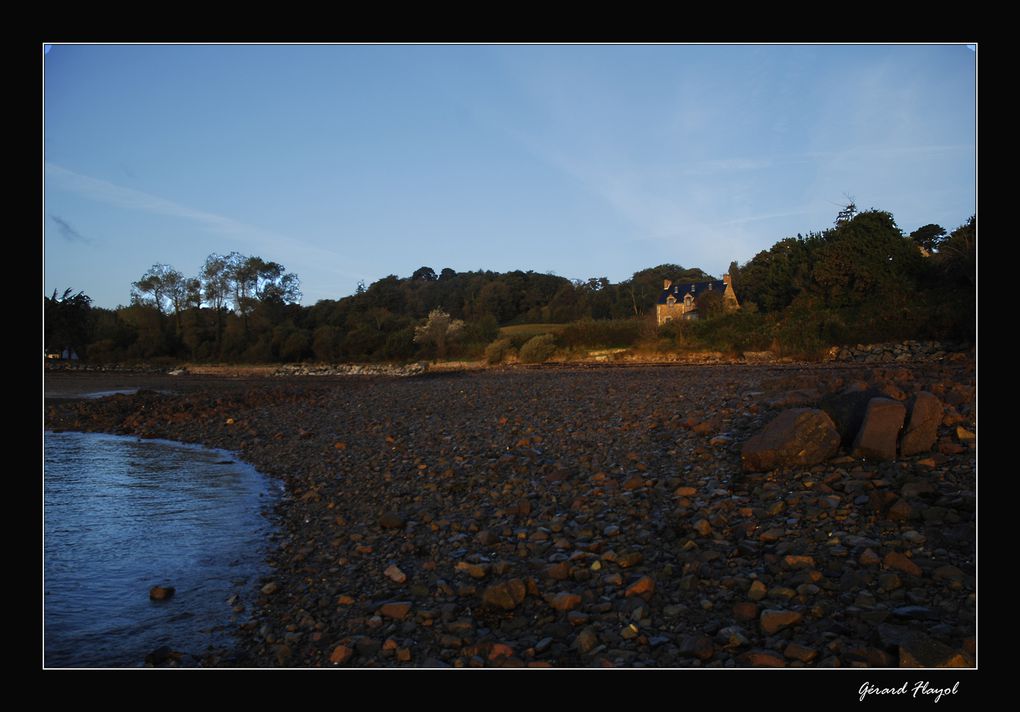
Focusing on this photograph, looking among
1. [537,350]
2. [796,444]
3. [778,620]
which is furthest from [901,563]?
[537,350]

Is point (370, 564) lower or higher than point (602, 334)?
lower

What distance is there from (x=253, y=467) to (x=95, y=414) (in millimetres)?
12912

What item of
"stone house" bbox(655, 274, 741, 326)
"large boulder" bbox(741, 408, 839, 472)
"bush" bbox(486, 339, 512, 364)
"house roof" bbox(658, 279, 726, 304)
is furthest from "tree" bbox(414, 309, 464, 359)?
"large boulder" bbox(741, 408, 839, 472)

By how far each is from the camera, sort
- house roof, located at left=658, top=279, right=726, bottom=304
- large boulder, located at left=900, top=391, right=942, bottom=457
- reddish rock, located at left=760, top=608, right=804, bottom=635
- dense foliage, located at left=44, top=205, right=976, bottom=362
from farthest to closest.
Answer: house roof, located at left=658, top=279, right=726, bottom=304 < dense foliage, located at left=44, top=205, right=976, bottom=362 < large boulder, located at left=900, top=391, right=942, bottom=457 < reddish rock, located at left=760, top=608, right=804, bottom=635

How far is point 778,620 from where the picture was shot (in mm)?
3885

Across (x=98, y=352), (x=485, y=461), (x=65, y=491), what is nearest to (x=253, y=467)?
(x=65, y=491)

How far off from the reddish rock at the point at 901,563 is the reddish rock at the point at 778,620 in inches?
40.9

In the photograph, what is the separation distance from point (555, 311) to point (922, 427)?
59.4 metres

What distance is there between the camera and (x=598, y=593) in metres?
4.73

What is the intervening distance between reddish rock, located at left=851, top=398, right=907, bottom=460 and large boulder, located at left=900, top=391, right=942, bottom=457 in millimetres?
102

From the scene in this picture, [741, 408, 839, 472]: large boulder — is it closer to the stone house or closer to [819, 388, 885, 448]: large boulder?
[819, 388, 885, 448]: large boulder

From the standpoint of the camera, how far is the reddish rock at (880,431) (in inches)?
258

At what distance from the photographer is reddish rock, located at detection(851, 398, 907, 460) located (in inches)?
258
